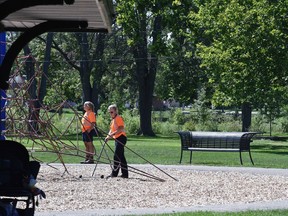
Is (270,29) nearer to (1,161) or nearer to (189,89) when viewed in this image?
(189,89)

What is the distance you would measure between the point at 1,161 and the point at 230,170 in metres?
13.8

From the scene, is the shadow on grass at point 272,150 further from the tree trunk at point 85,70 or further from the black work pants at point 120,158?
the tree trunk at point 85,70

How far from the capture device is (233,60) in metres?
35.2

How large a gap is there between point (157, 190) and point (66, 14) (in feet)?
28.1

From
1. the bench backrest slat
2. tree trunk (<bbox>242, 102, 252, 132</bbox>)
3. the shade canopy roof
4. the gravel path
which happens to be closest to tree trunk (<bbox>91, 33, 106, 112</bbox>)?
tree trunk (<bbox>242, 102, 252, 132</bbox>)

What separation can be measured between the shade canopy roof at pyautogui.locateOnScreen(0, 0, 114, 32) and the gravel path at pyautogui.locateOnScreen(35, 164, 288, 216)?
175 inches

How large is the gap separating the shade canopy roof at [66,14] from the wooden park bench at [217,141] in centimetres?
1458

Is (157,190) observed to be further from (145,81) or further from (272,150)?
(145,81)

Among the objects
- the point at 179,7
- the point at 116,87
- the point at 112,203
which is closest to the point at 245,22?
the point at 179,7

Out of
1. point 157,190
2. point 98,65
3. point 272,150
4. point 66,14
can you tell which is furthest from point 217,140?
point 98,65

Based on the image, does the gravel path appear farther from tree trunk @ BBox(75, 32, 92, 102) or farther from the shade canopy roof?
tree trunk @ BBox(75, 32, 92, 102)

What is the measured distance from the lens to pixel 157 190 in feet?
49.9

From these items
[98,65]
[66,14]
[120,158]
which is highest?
[98,65]

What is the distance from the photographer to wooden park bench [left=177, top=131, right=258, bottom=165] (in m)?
22.0
